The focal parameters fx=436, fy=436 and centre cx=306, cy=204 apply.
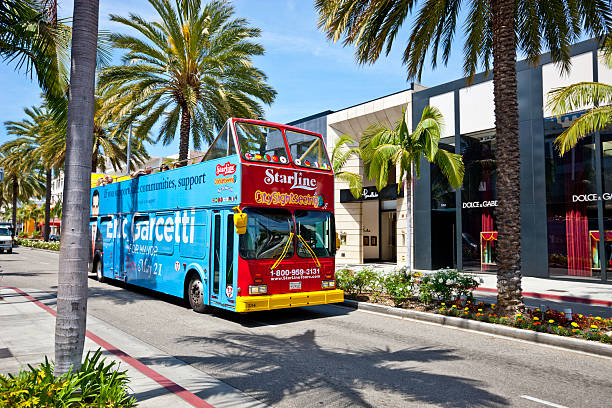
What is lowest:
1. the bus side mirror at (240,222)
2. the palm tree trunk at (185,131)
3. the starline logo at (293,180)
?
the bus side mirror at (240,222)

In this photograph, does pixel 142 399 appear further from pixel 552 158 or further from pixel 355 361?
pixel 552 158

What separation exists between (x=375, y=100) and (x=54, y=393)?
86.0 ft

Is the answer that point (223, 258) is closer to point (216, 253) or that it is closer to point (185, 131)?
point (216, 253)

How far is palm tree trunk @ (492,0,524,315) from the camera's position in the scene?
9469mm

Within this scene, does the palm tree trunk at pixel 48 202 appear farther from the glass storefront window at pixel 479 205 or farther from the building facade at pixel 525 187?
the glass storefront window at pixel 479 205

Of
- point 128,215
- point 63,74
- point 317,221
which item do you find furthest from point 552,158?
point 63,74

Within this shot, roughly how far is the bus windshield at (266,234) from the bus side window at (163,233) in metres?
3.55

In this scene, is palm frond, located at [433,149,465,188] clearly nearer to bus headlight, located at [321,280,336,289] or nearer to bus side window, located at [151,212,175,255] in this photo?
bus headlight, located at [321,280,336,289]

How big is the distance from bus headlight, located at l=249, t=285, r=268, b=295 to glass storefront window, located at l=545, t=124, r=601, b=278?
16.0 m

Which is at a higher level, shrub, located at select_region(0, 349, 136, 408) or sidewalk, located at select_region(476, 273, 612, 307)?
shrub, located at select_region(0, 349, 136, 408)

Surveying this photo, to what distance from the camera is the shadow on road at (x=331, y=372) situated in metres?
5.50

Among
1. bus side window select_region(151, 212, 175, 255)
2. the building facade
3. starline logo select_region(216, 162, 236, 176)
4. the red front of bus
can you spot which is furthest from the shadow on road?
the building facade

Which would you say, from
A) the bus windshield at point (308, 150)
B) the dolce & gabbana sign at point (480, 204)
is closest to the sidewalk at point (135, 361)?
the bus windshield at point (308, 150)

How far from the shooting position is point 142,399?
16.3 ft
